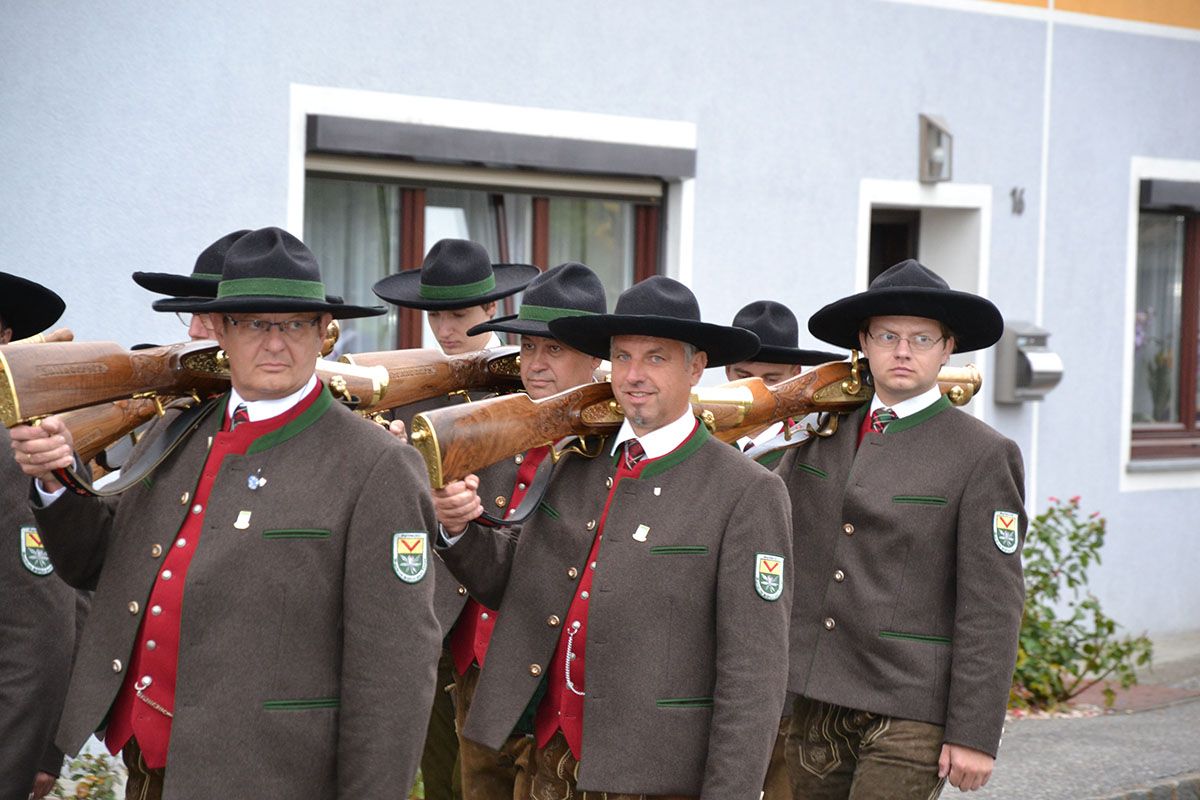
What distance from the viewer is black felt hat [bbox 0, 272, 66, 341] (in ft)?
15.1

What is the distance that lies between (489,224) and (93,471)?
16.2 ft

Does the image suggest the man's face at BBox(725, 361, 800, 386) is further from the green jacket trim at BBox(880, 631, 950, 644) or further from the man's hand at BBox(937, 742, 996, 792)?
the man's hand at BBox(937, 742, 996, 792)

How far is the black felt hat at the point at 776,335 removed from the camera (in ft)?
21.0

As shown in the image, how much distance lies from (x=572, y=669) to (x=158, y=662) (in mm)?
1085

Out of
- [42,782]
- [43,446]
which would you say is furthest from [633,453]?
[42,782]

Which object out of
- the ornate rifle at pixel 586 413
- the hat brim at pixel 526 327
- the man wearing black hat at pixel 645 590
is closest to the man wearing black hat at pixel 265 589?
the ornate rifle at pixel 586 413

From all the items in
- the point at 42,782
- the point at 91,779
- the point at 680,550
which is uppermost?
the point at 680,550

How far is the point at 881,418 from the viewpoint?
17.5ft

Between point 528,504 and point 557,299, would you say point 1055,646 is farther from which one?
point 528,504

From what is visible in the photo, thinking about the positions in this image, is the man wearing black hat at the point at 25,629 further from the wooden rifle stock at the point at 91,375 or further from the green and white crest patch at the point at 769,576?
the green and white crest patch at the point at 769,576

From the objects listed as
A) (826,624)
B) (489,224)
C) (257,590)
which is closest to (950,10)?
(489,224)

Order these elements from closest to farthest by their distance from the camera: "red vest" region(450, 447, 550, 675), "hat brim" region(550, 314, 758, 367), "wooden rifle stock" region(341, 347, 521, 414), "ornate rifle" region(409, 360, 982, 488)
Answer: "ornate rifle" region(409, 360, 982, 488) < "hat brim" region(550, 314, 758, 367) < "wooden rifle stock" region(341, 347, 521, 414) < "red vest" region(450, 447, 550, 675)

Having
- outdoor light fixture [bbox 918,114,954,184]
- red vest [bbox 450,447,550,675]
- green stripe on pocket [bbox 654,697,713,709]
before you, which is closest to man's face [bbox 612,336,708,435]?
green stripe on pocket [bbox 654,697,713,709]

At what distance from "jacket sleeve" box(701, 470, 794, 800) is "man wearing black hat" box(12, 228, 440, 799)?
746 mm
